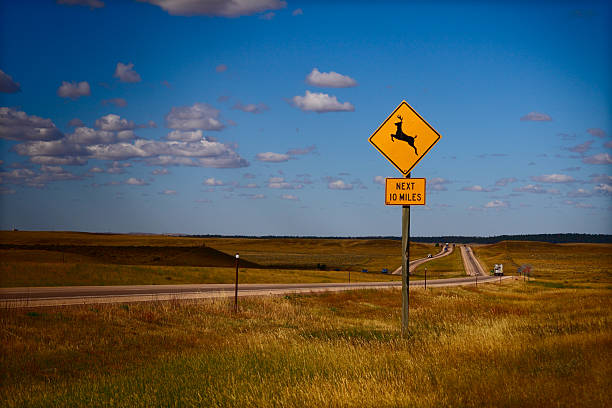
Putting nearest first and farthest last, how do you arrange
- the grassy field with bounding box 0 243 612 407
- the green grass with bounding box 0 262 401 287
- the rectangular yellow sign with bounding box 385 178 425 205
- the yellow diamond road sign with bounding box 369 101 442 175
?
1. the grassy field with bounding box 0 243 612 407
2. the rectangular yellow sign with bounding box 385 178 425 205
3. the yellow diamond road sign with bounding box 369 101 442 175
4. the green grass with bounding box 0 262 401 287

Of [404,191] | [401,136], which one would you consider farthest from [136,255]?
[404,191]

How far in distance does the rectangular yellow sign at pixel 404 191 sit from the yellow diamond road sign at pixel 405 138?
29cm

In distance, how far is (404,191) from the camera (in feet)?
35.0

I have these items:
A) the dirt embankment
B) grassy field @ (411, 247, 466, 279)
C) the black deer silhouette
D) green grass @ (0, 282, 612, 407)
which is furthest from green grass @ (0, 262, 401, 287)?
grassy field @ (411, 247, 466, 279)

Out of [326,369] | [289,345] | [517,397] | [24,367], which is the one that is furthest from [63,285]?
[517,397]

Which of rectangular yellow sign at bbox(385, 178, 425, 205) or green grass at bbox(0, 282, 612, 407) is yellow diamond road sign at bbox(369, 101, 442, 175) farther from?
green grass at bbox(0, 282, 612, 407)

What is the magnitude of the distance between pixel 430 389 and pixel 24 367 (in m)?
8.58

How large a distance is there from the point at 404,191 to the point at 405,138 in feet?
3.71

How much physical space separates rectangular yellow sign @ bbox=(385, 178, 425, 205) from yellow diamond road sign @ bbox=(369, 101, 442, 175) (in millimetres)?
286

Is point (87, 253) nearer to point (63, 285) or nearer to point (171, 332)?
point (63, 285)

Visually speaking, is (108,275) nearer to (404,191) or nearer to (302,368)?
(404,191)

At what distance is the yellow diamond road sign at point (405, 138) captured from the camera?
10820 mm

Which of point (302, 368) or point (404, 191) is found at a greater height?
point (404, 191)

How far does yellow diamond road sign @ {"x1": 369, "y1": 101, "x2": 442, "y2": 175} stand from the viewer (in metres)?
10.8
